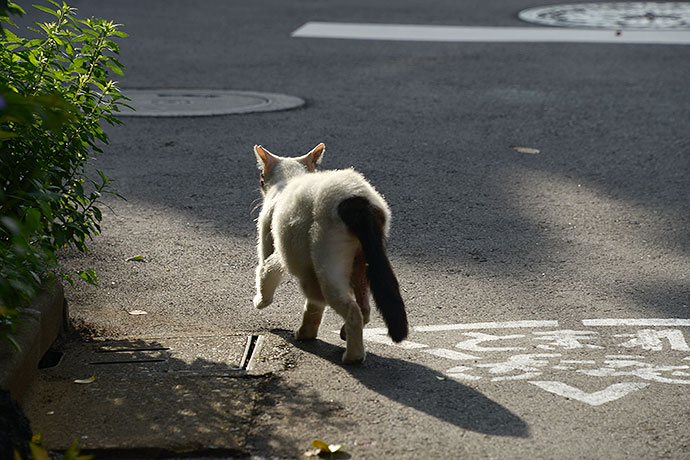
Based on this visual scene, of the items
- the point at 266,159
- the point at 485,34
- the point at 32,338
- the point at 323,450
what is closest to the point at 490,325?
the point at 266,159

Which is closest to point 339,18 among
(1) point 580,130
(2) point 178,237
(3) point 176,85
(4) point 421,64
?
(4) point 421,64

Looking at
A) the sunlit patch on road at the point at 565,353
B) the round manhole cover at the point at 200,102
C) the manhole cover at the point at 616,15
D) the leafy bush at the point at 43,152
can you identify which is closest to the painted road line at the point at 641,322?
the sunlit patch on road at the point at 565,353

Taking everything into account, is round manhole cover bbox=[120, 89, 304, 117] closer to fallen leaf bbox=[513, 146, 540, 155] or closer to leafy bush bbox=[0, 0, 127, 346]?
fallen leaf bbox=[513, 146, 540, 155]

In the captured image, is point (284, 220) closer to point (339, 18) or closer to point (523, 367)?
point (523, 367)

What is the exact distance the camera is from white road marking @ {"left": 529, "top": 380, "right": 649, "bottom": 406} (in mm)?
3855

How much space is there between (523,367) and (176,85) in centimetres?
710

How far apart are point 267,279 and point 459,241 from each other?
179cm

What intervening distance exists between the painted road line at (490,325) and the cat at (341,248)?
495mm

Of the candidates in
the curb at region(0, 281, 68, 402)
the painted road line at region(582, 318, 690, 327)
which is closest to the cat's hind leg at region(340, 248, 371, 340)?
the painted road line at region(582, 318, 690, 327)

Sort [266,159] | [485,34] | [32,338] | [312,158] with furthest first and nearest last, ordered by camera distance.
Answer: [485,34]
[312,158]
[266,159]
[32,338]

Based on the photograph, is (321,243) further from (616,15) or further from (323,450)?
(616,15)

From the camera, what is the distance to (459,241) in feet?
→ 19.5

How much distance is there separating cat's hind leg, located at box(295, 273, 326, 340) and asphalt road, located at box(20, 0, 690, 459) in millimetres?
74

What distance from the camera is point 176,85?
10.4 metres
